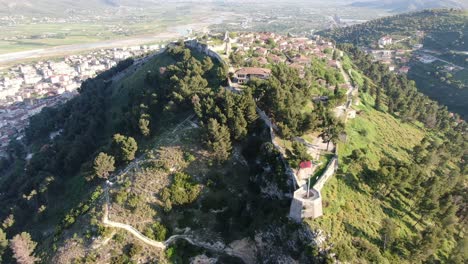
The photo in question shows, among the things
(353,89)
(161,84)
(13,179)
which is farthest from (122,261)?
(353,89)

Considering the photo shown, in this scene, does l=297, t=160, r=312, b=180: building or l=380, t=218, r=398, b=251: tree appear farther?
l=297, t=160, r=312, b=180: building

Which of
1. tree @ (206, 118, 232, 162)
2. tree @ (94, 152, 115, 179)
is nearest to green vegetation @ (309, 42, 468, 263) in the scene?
tree @ (206, 118, 232, 162)

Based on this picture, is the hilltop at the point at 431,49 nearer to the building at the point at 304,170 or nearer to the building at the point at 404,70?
the building at the point at 404,70

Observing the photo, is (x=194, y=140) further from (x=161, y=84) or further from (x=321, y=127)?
(x=161, y=84)

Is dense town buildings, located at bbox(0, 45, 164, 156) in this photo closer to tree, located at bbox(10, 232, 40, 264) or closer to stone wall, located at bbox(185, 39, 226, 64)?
stone wall, located at bbox(185, 39, 226, 64)

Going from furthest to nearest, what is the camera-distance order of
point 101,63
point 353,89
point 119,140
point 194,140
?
point 101,63, point 353,89, point 119,140, point 194,140

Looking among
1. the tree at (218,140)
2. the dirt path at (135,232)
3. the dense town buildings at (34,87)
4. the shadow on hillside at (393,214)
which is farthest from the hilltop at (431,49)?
the dense town buildings at (34,87)
